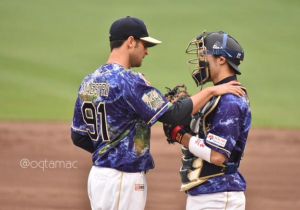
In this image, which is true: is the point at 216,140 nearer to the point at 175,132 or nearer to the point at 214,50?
the point at 175,132

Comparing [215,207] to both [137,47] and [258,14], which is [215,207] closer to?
[137,47]

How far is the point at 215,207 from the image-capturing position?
14.2 ft

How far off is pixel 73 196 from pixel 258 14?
744cm

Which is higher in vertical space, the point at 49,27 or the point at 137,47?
the point at 137,47

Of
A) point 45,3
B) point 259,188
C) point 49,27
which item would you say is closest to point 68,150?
point 259,188

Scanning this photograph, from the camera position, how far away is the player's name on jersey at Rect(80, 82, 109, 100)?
172 inches

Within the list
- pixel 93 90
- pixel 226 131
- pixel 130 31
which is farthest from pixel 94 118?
pixel 226 131

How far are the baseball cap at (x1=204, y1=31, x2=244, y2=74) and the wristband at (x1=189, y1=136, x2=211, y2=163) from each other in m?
0.55

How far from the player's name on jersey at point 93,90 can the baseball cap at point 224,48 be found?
709 millimetres

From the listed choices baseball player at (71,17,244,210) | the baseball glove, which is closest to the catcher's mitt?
the baseball glove

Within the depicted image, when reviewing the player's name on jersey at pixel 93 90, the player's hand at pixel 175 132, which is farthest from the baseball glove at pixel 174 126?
the player's name on jersey at pixel 93 90

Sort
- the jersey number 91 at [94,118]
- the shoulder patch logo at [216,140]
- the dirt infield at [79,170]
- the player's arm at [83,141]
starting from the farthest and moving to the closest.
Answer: the dirt infield at [79,170] < the player's arm at [83,141] < the jersey number 91 at [94,118] < the shoulder patch logo at [216,140]

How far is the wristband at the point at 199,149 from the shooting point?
4.23 metres

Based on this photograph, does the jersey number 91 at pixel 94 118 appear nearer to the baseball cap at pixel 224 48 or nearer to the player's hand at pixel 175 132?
the player's hand at pixel 175 132
